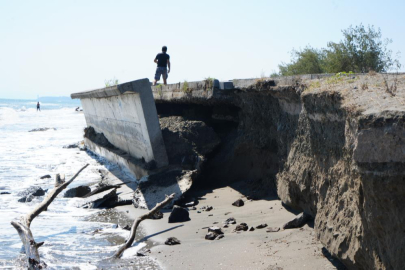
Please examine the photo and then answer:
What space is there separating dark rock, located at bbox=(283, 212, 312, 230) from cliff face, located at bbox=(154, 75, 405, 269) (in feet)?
0.35

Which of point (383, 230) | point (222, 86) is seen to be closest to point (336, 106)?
point (383, 230)

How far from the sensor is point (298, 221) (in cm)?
552

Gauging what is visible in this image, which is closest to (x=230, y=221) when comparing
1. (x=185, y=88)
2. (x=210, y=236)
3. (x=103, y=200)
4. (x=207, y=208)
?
(x=210, y=236)

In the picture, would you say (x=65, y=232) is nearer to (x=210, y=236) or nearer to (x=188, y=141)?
(x=210, y=236)

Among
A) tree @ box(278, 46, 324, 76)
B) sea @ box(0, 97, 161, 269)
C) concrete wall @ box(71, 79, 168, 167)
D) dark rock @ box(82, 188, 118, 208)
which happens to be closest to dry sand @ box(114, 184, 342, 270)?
sea @ box(0, 97, 161, 269)

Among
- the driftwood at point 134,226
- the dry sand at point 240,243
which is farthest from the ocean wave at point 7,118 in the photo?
the dry sand at point 240,243

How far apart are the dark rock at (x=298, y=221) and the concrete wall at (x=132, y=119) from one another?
156 inches

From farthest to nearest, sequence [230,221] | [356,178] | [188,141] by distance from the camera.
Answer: [188,141] → [230,221] → [356,178]

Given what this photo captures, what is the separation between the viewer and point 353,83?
15.3 feet

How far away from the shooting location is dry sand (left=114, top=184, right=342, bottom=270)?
4.64 m

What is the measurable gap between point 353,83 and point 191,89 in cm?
596

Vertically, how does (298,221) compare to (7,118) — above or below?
below

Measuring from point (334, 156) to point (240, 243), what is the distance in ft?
5.22

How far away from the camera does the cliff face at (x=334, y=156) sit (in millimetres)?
3211
